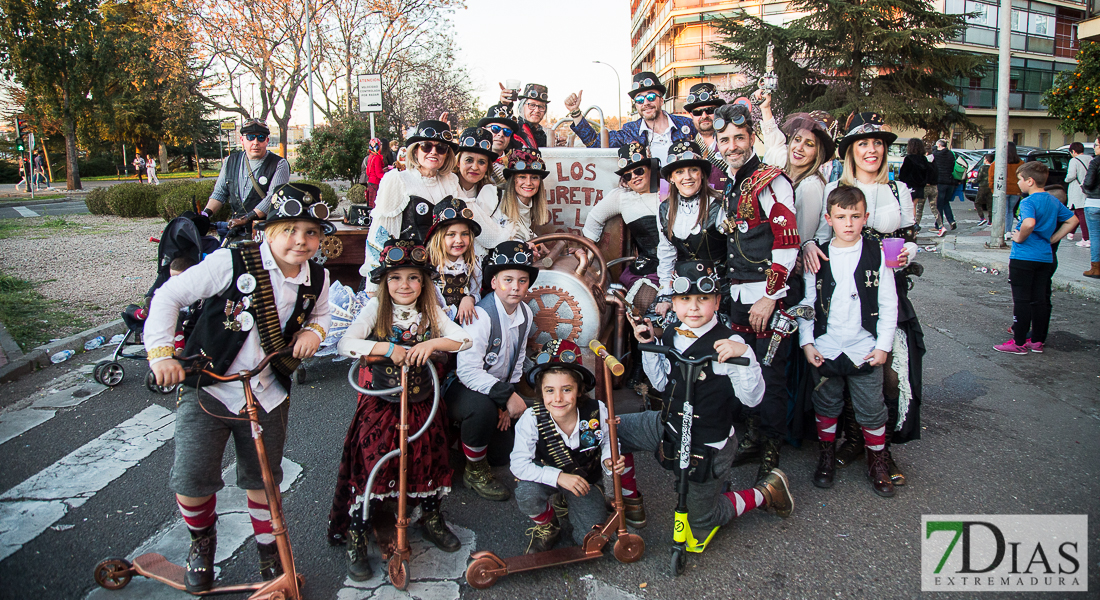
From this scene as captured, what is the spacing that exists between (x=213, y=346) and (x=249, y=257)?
0.40 m

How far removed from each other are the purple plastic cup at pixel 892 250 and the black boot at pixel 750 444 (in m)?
1.22

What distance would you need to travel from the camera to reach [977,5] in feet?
114

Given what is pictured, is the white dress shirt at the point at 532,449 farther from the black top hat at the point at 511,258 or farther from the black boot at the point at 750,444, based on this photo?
the black boot at the point at 750,444

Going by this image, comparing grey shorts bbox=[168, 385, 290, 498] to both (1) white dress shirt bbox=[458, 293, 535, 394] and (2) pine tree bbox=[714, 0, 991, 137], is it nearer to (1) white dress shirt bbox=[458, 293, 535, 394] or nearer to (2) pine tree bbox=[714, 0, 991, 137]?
(1) white dress shirt bbox=[458, 293, 535, 394]

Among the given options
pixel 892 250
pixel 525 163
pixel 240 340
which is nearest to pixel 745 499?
pixel 892 250

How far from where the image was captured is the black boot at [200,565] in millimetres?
2834

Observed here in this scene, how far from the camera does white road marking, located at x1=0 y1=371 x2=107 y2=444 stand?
15.6 ft

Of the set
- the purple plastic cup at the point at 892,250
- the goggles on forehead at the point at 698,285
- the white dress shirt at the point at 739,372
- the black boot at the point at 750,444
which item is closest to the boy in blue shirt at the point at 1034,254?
the purple plastic cup at the point at 892,250

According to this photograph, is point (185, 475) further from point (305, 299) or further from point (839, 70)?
point (839, 70)

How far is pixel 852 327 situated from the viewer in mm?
3631

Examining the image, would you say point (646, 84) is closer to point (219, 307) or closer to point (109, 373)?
point (219, 307)

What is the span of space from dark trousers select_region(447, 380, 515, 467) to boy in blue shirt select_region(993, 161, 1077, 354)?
208 inches

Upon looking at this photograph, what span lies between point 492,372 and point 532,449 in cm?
79

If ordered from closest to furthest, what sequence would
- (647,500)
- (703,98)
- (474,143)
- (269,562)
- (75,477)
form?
(269,562) < (647,500) < (75,477) < (474,143) < (703,98)
